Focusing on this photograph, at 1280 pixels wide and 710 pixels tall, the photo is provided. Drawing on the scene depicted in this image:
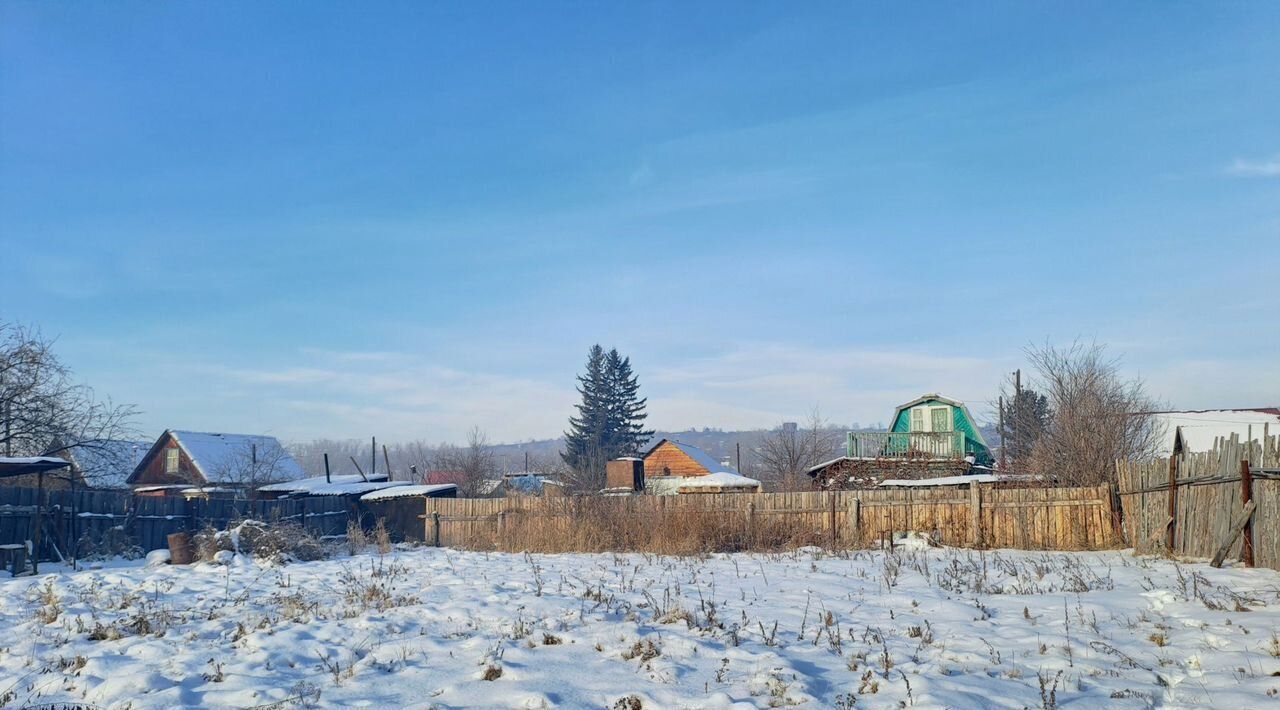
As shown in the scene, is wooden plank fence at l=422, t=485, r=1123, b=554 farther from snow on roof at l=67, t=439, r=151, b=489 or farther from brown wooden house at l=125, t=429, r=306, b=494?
brown wooden house at l=125, t=429, r=306, b=494

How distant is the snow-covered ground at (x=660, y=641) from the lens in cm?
571

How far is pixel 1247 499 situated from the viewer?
11.2 m

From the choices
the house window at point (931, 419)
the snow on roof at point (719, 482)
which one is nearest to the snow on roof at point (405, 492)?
the snow on roof at point (719, 482)

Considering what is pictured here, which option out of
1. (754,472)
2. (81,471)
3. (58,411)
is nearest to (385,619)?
(58,411)

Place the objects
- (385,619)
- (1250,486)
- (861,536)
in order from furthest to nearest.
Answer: (861,536) < (1250,486) < (385,619)

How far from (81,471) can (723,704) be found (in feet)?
95.8

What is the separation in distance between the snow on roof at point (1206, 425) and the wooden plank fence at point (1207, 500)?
15.6 meters

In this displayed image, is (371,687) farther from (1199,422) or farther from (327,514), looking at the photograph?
(1199,422)

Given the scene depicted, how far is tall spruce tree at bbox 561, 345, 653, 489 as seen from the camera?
2339 inches

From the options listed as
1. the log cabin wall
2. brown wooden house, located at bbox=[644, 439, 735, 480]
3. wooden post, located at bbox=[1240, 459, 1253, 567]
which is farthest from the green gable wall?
wooden post, located at bbox=[1240, 459, 1253, 567]

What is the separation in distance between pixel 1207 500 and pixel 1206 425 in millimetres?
19921

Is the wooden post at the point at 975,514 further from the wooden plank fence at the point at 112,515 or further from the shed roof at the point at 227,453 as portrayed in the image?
the shed roof at the point at 227,453

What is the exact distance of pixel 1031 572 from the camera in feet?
39.0

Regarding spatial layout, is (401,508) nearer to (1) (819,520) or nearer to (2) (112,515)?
(2) (112,515)
